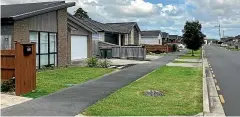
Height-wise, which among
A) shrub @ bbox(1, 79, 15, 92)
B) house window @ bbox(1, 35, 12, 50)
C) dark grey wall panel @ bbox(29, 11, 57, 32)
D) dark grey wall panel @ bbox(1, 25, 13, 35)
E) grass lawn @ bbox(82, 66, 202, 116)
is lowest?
grass lawn @ bbox(82, 66, 202, 116)

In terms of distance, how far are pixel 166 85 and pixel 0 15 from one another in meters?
8.62

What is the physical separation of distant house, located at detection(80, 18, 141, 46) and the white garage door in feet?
28.4

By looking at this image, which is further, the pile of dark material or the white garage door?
the white garage door

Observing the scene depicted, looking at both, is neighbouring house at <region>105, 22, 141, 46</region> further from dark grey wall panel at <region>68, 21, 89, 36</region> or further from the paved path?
the paved path

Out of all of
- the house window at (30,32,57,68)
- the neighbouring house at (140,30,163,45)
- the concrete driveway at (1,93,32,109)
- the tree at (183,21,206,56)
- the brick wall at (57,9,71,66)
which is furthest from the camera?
the neighbouring house at (140,30,163,45)

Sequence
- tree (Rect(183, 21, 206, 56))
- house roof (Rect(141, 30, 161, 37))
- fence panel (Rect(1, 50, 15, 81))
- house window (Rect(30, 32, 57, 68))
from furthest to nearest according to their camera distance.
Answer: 1. house roof (Rect(141, 30, 161, 37))
2. tree (Rect(183, 21, 206, 56))
3. house window (Rect(30, 32, 57, 68))
4. fence panel (Rect(1, 50, 15, 81))

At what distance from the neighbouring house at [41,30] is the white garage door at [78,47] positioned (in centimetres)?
474

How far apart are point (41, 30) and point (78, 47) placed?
9.96 meters

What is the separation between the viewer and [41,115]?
8148mm

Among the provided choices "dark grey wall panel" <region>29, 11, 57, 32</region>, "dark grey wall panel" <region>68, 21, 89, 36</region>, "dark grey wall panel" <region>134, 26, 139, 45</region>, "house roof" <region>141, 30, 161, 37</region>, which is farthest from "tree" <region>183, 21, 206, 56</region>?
"house roof" <region>141, 30, 161, 37</region>

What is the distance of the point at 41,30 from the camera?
19016 mm

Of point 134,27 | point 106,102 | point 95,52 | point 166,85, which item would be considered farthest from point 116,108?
point 134,27

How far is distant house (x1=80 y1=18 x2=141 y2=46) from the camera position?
41.7 metres

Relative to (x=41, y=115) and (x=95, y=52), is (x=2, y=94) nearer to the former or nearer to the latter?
(x=41, y=115)
